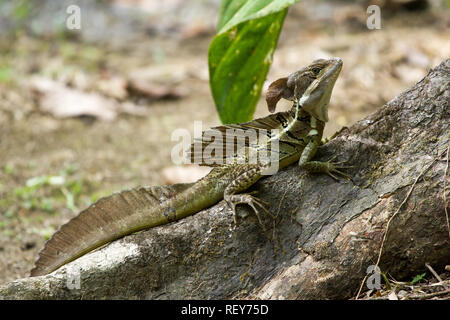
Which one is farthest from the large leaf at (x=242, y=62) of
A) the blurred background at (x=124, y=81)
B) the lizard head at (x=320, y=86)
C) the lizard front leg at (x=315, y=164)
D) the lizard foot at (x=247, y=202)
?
the blurred background at (x=124, y=81)

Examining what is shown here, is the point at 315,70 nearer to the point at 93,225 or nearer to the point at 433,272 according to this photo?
the point at 433,272

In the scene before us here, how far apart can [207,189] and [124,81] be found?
4658mm

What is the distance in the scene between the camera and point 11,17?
31.5ft

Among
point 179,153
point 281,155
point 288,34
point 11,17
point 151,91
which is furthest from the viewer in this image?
point 11,17

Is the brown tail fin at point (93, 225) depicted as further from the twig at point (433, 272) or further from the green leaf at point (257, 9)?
the twig at point (433, 272)

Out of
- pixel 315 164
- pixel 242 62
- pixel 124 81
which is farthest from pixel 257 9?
pixel 124 81

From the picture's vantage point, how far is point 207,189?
306 centimetres

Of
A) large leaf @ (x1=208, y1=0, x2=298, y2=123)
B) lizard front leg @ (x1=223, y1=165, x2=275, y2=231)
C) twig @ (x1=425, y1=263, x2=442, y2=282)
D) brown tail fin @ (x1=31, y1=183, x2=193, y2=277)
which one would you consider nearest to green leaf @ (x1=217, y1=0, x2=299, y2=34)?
large leaf @ (x1=208, y1=0, x2=298, y2=123)

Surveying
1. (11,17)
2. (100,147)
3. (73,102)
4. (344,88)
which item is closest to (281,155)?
(100,147)

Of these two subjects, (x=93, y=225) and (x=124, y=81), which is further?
(x=124, y=81)

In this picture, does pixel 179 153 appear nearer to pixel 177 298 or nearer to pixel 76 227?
pixel 76 227

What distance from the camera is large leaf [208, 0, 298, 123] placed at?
3.59 m

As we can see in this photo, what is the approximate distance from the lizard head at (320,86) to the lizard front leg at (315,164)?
0.22 m

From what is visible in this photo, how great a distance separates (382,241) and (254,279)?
702 millimetres
